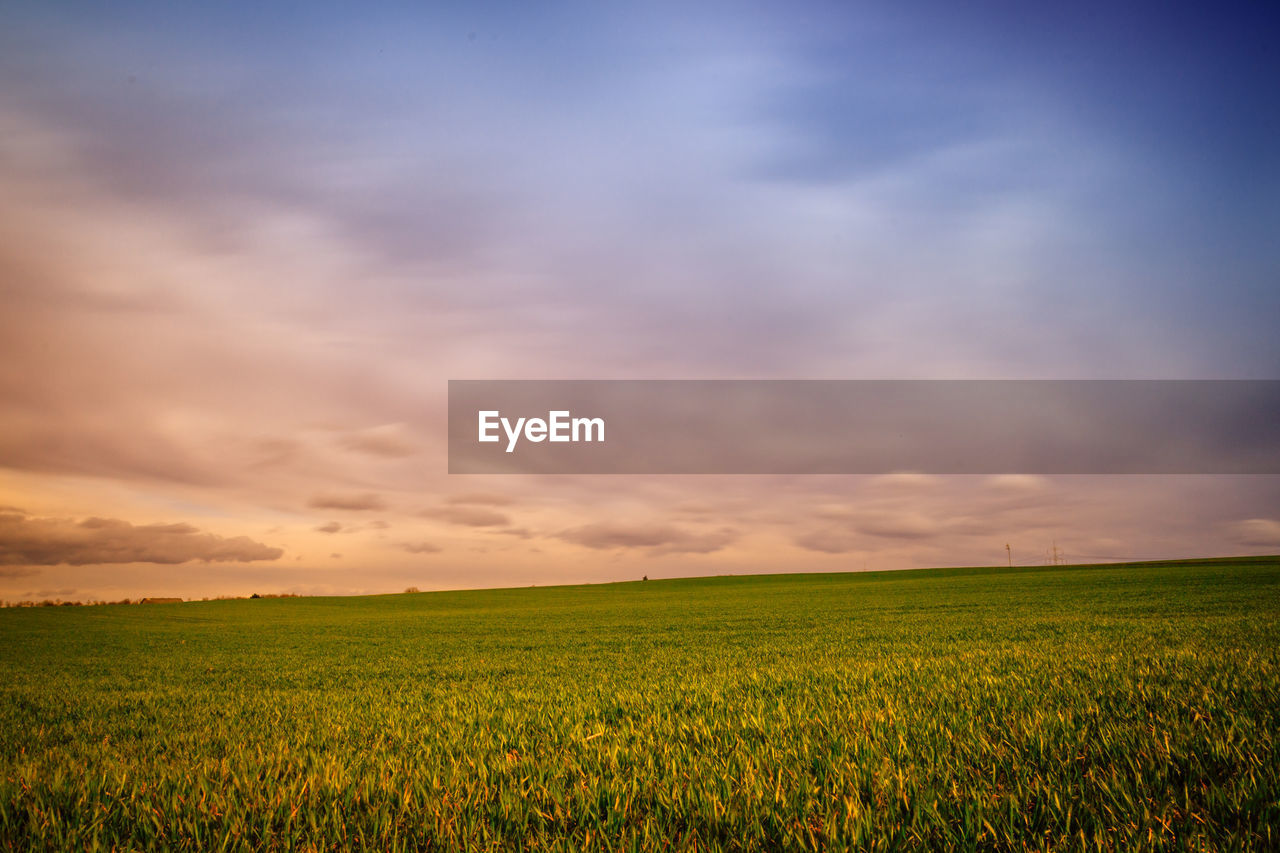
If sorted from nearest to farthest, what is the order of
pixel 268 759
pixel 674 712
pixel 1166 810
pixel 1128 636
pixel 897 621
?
pixel 1166 810
pixel 268 759
pixel 674 712
pixel 1128 636
pixel 897 621

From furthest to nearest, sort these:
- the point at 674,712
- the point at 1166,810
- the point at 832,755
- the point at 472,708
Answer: the point at 472,708 < the point at 674,712 < the point at 832,755 < the point at 1166,810

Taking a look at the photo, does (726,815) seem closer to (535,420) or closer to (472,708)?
(472,708)

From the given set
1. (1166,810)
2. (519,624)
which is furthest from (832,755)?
(519,624)

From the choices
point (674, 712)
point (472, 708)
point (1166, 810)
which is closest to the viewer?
point (1166, 810)

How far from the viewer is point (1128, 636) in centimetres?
1438

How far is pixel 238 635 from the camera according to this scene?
3503 centimetres

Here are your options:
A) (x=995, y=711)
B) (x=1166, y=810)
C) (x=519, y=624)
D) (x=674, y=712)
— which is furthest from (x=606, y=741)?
(x=519, y=624)

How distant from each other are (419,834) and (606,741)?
2358mm

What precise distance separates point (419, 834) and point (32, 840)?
244cm

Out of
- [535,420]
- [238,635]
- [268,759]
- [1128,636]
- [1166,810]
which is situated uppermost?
[535,420]

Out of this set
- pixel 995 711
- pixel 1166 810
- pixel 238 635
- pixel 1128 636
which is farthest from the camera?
pixel 238 635

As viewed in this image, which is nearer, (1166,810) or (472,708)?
(1166,810)

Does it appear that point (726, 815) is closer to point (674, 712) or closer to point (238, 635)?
point (674, 712)

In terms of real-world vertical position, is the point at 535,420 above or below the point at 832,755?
above
